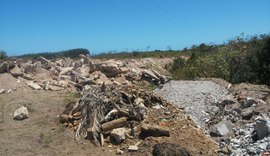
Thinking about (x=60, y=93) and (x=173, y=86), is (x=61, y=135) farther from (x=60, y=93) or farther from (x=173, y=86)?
(x=173, y=86)

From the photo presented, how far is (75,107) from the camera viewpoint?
9289 millimetres

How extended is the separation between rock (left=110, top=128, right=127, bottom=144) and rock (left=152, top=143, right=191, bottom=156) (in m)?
0.86

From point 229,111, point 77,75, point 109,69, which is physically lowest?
point 229,111

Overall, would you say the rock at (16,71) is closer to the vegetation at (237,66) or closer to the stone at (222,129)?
the vegetation at (237,66)

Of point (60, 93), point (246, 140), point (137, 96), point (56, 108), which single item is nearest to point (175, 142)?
point (246, 140)

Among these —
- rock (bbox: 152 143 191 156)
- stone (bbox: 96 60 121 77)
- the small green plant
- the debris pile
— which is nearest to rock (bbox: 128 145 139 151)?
rock (bbox: 152 143 191 156)

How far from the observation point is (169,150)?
23.3 feet

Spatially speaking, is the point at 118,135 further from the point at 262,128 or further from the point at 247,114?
the point at 247,114

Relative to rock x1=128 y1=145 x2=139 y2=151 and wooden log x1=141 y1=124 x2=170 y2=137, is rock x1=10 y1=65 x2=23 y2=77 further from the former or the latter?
rock x1=128 y1=145 x2=139 y2=151

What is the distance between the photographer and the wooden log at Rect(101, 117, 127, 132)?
8.38 m

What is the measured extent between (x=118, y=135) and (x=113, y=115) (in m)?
0.78

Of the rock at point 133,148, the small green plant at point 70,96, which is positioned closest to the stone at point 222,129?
the rock at point 133,148

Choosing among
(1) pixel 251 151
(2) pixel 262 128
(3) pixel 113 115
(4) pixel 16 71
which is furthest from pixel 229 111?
(4) pixel 16 71

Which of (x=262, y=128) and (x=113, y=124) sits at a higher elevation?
(x=262, y=128)
